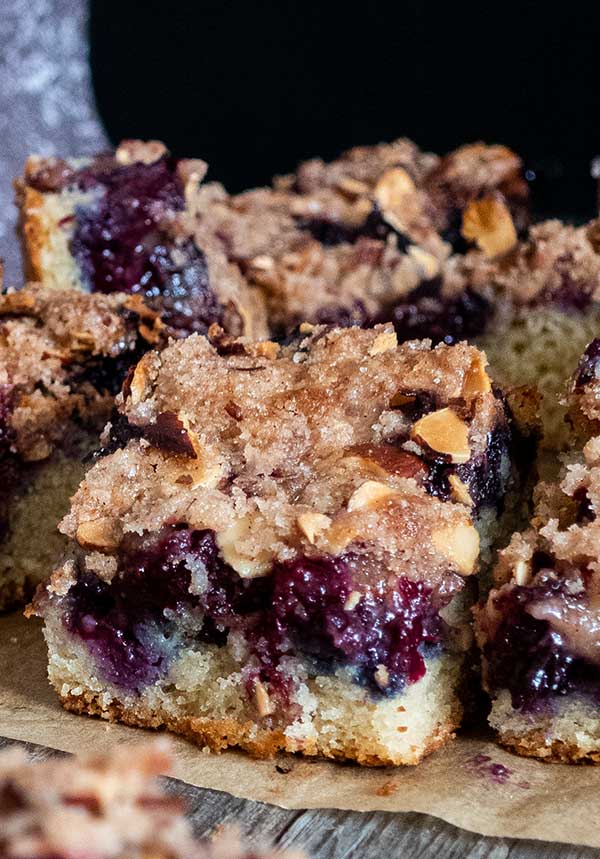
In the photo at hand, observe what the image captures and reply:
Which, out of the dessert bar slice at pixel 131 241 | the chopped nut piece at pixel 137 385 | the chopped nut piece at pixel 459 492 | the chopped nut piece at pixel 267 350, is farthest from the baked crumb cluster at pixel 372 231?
the chopped nut piece at pixel 459 492

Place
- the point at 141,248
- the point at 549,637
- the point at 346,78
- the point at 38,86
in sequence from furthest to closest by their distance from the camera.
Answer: the point at 346,78 → the point at 38,86 → the point at 141,248 → the point at 549,637

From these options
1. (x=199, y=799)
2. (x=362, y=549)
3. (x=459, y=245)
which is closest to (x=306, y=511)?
(x=362, y=549)

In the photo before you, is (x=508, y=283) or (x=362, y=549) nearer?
(x=362, y=549)

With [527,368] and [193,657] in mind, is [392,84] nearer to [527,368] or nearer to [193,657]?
[527,368]

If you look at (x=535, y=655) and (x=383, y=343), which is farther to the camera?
(x=383, y=343)

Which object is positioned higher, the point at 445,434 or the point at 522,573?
the point at 445,434

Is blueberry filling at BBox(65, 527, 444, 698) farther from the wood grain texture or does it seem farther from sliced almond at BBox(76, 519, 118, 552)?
the wood grain texture

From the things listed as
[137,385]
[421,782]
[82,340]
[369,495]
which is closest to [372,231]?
[82,340]

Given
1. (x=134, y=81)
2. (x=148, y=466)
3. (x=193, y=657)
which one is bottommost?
(x=193, y=657)

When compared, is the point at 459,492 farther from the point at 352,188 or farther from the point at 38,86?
the point at 38,86
